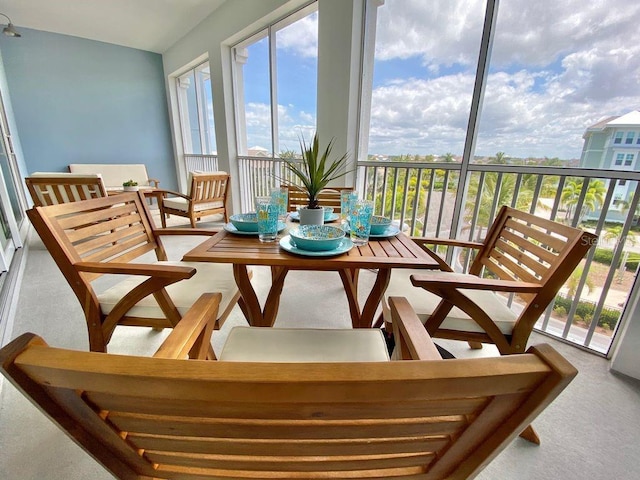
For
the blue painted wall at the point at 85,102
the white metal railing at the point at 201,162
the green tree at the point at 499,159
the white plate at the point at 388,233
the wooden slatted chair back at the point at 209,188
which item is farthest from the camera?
the white metal railing at the point at 201,162

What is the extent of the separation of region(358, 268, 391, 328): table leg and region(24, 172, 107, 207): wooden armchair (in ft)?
9.60

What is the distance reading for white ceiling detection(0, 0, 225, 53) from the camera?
3771 millimetres

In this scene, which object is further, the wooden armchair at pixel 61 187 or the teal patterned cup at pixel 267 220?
the wooden armchair at pixel 61 187

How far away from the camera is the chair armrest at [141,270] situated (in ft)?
3.35

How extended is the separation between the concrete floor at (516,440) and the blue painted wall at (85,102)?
453cm

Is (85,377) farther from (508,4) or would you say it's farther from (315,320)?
(508,4)

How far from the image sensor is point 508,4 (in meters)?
1.66

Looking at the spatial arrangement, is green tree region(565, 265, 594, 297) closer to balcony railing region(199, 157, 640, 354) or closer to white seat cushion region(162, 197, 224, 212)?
balcony railing region(199, 157, 640, 354)

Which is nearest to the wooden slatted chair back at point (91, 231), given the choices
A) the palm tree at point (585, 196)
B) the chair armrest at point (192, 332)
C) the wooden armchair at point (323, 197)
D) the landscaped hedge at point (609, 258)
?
the chair armrest at point (192, 332)

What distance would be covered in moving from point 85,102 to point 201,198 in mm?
3659

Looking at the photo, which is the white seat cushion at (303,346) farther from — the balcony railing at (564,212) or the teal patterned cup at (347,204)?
the balcony railing at (564,212)

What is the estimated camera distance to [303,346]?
0.94 metres

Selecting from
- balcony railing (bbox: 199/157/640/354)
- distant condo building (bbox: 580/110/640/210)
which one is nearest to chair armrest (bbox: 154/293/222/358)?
balcony railing (bbox: 199/157/640/354)

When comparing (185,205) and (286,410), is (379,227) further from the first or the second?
(185,205)
